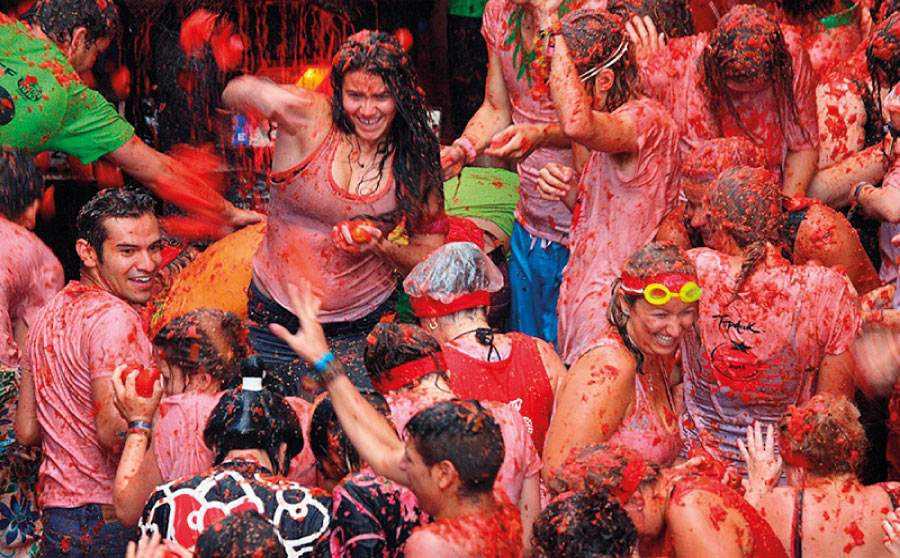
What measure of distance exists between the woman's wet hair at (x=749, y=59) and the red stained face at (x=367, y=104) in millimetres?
1612

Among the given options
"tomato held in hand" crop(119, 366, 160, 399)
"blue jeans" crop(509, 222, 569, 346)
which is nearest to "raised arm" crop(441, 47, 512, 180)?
"blue jeans" crop(509, 222, 569, 346)

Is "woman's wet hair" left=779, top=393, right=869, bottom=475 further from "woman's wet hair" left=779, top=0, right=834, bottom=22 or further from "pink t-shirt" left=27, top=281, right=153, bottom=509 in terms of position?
"woman's wet hair" left=779, top=0, right=834, bottom=22

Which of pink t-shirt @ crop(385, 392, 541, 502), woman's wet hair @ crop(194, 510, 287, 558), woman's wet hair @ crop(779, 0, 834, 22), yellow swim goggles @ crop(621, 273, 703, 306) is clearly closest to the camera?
woman's wet hair @ crop(194, 510, 287, 558)

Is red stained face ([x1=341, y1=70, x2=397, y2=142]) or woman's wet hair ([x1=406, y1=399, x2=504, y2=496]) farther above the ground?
red stained face ([x1=341, y1=70, x2=397, y2=142])

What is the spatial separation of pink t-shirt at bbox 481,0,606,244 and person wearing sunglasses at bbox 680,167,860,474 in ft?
4.33

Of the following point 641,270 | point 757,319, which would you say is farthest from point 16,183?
point 757,319

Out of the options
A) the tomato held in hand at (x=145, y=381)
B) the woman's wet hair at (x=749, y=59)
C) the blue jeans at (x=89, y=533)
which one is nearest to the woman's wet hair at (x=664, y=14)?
the woman's wet hair at (x=749, y=59)

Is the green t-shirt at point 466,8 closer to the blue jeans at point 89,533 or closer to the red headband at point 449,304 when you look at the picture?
the red headband at point 449,304

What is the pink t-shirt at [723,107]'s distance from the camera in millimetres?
6430

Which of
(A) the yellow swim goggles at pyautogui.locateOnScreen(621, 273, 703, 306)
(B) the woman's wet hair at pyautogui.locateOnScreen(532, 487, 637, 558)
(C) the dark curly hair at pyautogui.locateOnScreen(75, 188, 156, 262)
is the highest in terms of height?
(C) the dark curly hair at pyautogui.locateOnScreen(75, 188, 156, 262)

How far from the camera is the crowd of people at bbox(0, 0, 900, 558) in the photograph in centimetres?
404

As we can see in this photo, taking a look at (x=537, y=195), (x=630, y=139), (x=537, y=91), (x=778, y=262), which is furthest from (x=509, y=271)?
(x=778, y=262)

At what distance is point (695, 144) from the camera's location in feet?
21.4

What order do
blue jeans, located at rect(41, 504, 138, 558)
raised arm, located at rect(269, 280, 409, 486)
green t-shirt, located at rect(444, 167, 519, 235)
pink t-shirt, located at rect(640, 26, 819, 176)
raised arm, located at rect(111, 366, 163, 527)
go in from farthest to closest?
1. green t-shirt, located at rect(444, 167, 519, 235)
2. pink t-shirt, located at rect(640, 26, 819, 176)
3. blue jeans, located at rect(41, 504, 138, 558)
4. raised arm, located at rect(111, 366, 163, 527)
5. raised arm, located at rect(269, 280, 409, 486)
